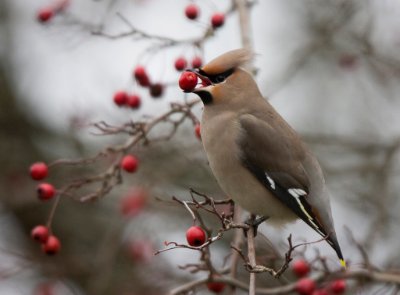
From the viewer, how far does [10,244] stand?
7129 mm

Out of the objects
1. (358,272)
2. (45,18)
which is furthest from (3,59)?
(358,272)

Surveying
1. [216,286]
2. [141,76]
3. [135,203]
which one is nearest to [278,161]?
[216,286]

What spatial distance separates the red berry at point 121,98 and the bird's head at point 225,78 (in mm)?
617

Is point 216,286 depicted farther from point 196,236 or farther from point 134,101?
point 134,101

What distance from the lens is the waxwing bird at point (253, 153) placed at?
14.8ft

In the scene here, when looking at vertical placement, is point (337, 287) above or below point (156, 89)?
below

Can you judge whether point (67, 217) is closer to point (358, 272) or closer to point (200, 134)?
point (200, 134)

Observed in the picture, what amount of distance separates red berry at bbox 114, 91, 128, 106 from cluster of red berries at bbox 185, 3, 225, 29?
59cm

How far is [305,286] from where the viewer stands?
4.47 meters

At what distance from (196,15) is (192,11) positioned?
0.06 m

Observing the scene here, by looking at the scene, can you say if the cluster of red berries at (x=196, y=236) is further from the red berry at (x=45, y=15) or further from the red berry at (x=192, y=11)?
the red berry at (x=45, y=15)

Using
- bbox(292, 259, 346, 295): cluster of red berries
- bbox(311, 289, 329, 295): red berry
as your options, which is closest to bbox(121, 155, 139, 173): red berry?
bbox(292, 259, 346, 295): cluster of red berries

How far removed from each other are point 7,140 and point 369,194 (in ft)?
10.7

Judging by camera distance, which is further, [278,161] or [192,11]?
[192,11]
